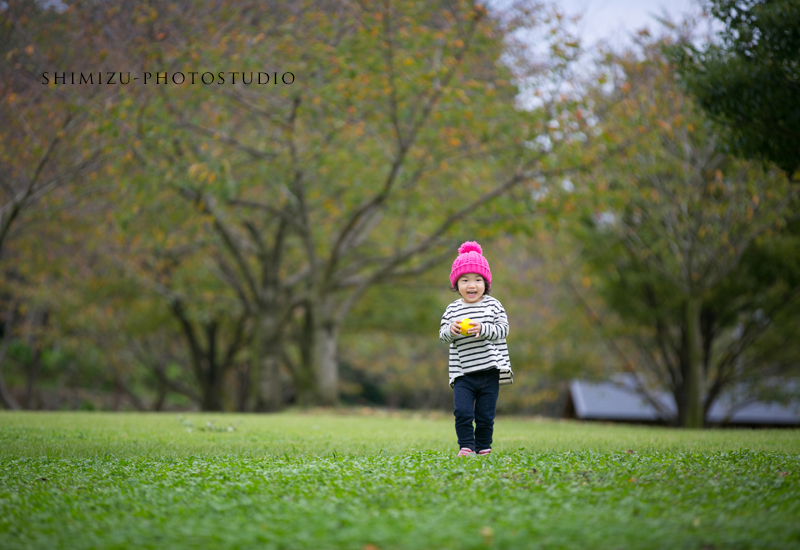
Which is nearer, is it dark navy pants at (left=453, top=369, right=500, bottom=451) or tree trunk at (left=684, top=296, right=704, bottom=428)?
dark navy pants at (left=453, top=369, right=500, bottom=451)

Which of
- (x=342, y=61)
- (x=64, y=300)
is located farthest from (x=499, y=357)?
(x=64, y=300)

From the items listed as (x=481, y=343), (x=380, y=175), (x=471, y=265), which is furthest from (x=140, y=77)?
(x=481, y=343)

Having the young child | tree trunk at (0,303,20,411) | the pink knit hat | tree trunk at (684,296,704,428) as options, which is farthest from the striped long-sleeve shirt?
tree trunk at (0,303,20,411)

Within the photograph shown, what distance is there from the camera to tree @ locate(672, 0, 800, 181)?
6461mm

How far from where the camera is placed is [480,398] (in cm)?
565

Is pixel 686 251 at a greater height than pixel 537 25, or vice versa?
pixel 537 25

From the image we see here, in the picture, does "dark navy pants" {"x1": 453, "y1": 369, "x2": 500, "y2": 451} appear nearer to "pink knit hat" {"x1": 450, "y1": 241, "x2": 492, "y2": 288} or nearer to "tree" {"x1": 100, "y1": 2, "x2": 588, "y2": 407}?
"pink knit hat" {"x1": 450, "y1": 241, "x2": 492, "y2": 288}

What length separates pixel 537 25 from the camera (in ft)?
40.1

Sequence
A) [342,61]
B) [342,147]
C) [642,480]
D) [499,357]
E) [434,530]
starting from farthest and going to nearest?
[342,147] < [342,61] < [499,357] < [642,480] < [434,530]

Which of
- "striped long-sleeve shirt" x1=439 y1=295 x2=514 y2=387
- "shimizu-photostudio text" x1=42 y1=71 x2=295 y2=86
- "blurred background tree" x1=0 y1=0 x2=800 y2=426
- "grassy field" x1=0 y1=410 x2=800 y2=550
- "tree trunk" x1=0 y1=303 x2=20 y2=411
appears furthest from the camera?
"tree trunk" x1=0 y1=303 x2=20 y2=411

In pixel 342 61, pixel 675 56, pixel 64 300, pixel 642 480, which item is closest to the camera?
pixel 642 480

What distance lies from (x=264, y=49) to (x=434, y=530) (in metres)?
9.98

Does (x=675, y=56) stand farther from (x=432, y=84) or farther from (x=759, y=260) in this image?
(x=759, y=260)

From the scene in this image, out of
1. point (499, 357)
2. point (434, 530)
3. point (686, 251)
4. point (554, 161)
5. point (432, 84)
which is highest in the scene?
point (432, 84)
